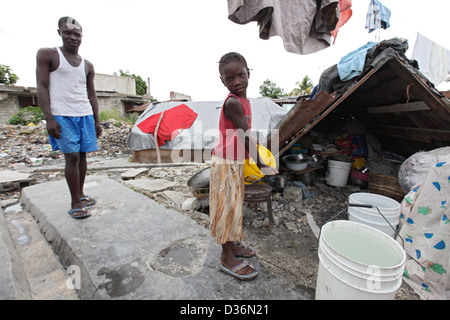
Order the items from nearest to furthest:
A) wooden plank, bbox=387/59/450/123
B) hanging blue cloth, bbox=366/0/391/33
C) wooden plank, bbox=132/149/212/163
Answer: wooden plank, bbox=387/59/450/123, hanging blue cloth, bbox=366/0/391/33, wooden plank, bbox=132/149/212/163

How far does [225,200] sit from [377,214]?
6.92ft

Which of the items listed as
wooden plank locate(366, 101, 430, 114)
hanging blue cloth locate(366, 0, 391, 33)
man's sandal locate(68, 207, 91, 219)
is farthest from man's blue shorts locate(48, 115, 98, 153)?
hanging blue cloth locate(366, 0, 391, 33)

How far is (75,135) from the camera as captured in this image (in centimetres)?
218

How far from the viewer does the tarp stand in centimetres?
709

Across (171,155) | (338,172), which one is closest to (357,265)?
(338,172)

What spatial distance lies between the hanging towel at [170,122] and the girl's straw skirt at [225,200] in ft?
19.6

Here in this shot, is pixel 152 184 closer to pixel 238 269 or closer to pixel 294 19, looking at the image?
pixel 238 269

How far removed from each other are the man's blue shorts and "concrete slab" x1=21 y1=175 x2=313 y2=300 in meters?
0.76

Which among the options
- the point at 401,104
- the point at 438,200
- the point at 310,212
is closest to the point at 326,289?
the point at 438,200

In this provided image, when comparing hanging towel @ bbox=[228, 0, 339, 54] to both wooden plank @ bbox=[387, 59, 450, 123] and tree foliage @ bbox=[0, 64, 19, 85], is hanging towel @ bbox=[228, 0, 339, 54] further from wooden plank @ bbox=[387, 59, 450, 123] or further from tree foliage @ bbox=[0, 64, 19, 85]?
tree foliage @ bbox=[0, 64, 19, 85]

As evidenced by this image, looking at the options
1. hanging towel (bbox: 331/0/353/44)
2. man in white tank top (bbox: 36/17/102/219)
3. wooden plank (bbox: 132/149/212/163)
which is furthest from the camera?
wooden plank (bbox: 132/149/212/163)

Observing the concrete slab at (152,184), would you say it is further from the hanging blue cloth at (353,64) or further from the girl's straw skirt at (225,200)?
the hanging blue cloth at (353,64)

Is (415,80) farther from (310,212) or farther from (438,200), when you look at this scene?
(310,212)
